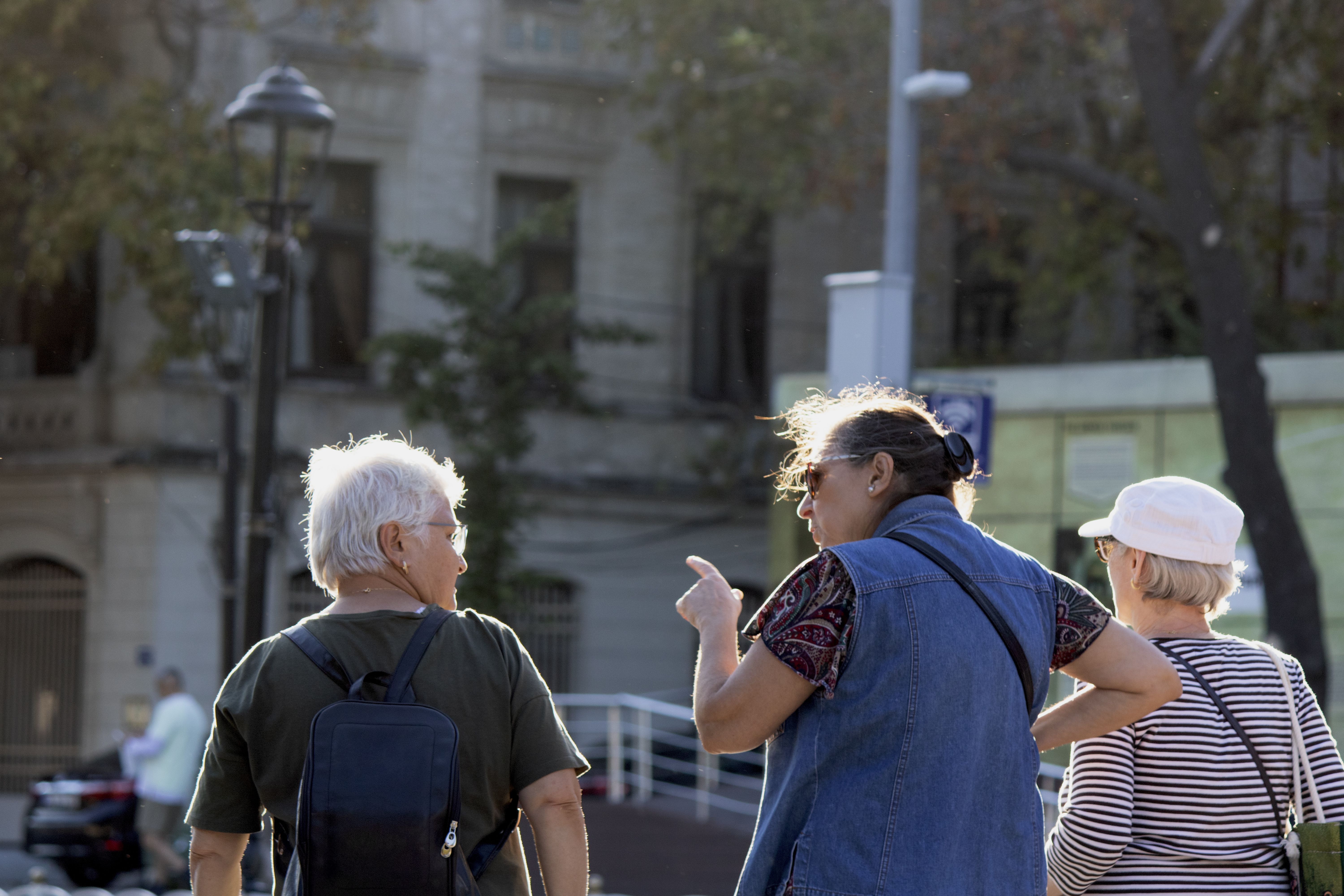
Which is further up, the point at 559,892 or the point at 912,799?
the point at 912,799

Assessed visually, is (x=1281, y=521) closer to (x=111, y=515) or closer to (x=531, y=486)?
(x=531, y=486)

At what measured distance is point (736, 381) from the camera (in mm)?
22750

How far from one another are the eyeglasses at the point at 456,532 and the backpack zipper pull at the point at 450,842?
0.51 m

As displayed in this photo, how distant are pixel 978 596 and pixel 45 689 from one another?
59.9 ft

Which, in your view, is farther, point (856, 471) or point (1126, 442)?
point (1126, 442)

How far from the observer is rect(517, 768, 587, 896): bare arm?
3.08m

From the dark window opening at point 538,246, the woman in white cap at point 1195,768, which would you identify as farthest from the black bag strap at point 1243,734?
the dark window opening at point 538,246

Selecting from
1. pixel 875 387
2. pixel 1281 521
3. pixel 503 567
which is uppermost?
pixel 875 387

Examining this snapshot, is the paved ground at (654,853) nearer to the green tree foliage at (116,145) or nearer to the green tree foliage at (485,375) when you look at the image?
the green tree foliage at (485,375)

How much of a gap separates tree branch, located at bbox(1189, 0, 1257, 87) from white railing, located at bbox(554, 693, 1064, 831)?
5684 mm

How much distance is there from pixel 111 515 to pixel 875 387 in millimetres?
17334

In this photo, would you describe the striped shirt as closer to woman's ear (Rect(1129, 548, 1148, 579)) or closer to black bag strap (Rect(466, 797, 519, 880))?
woman's ear (Rect(1129, 548, 1148, 579))


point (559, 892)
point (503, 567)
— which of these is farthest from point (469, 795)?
point (503, 567)

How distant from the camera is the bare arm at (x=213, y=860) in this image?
316 cm
